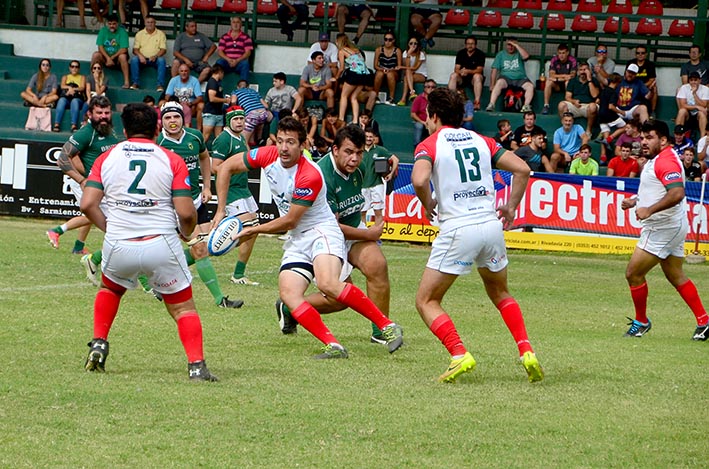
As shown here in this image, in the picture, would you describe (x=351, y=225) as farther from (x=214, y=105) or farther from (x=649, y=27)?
(x=649, y=27)

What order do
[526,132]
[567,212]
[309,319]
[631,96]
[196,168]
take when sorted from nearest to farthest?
[309,319], [196,168], [567,212], [526,132], [631,96]

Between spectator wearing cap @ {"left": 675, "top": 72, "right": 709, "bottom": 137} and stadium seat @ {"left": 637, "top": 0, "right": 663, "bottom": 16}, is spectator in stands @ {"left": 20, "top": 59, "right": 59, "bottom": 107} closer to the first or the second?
spectator wearing cap @ {"left": 675, "top": 72, "right": 709, "bottom": 137}

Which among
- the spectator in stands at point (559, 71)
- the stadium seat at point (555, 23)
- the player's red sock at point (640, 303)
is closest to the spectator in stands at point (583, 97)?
the spectator in stands at point (559, 71)

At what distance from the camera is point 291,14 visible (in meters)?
28.3

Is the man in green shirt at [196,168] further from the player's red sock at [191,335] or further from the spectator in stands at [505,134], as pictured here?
the spectator in stands at [505,134]

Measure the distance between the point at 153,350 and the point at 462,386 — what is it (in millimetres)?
2636

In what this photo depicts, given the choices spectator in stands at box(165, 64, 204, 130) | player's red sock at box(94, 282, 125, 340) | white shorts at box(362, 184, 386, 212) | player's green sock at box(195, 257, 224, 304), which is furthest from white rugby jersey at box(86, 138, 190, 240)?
spectator in stands at box(165, 64, 204, 130)

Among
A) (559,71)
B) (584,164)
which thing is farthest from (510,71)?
(584,164)

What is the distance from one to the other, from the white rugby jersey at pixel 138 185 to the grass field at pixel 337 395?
42.5 inches

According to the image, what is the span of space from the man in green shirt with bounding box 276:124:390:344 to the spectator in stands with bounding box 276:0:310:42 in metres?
18.7

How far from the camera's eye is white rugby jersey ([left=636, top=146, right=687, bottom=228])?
11.2 metres

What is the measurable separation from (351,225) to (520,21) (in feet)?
60.1

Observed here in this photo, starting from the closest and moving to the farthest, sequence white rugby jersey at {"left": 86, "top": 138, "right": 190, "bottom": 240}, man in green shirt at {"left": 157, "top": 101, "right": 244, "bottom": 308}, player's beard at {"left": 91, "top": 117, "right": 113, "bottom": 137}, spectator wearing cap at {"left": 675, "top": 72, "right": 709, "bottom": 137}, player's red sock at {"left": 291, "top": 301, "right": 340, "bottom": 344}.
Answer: white rugby jersey at {"left": 86, "top": 138, "right": 190, "bottom": 240} → player's red sock at {"left": 291, "top": 301, "right": 340, "bottom": 344} → man in green shirt at {"left": 157, "top": 101, "right": 244, "bottom": 308} → player's beard at {"left": 91, "top": 117, "right": 113, "bottom": 137} → spectator wearing cap at {"left": 675, "top": 72, "right": 709, "bottom": 137}

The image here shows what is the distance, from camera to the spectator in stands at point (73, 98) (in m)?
26.1
